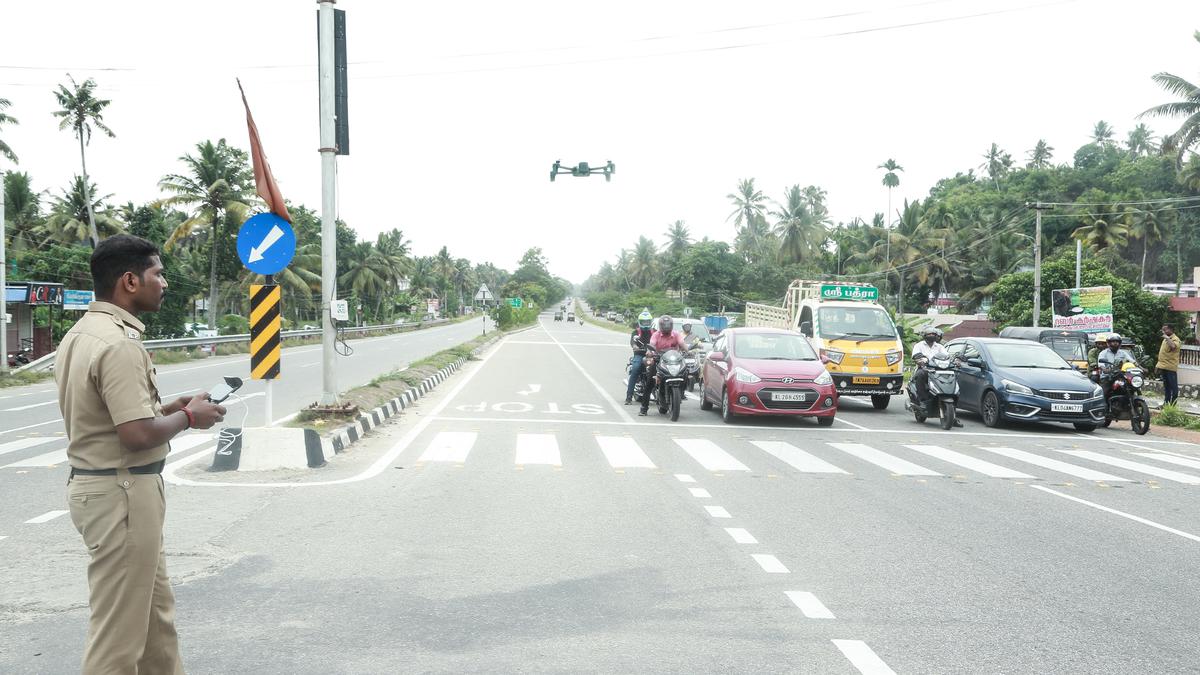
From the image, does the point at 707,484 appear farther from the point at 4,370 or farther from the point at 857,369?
the point at 4,370

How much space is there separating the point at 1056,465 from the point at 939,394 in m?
4.17

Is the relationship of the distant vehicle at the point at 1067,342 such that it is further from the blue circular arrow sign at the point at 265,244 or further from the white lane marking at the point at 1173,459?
the blue circular arrow sign at the point at 265,244

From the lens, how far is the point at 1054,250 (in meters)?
62.2

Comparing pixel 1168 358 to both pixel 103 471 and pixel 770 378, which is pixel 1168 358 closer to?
pixel 770 378

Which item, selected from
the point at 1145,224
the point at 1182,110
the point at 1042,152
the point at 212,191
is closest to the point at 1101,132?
the point at 1042,152

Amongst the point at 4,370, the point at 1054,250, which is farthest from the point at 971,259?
the point at 4,370

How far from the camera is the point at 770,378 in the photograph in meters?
14.6

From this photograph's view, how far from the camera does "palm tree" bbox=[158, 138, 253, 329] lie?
136 feet

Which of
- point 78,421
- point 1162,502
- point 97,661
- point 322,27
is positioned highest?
point 322,27

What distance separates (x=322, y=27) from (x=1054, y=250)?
201 ft

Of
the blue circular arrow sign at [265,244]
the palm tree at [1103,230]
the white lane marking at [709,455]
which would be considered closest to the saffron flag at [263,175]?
the blue circular arrow sign at [265,244]

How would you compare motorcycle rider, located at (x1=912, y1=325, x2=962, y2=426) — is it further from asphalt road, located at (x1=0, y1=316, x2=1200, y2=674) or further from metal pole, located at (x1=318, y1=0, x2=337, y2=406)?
metal pole, located at (x1=318, y1=0, x2=337, y2=406)

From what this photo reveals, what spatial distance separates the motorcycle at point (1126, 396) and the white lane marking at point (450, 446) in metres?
10.9

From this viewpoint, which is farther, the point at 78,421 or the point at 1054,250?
the point at 1054,250
